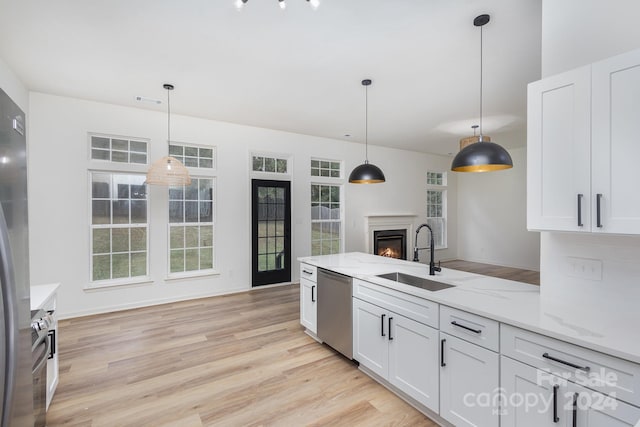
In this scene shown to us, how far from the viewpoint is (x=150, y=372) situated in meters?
2.78

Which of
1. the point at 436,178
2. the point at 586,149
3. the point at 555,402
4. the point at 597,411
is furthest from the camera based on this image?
the point at 436,178

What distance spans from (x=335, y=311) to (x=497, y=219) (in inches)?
266

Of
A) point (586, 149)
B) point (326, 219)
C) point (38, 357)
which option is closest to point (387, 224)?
point (326, 219)

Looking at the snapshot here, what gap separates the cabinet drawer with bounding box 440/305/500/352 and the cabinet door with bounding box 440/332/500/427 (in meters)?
0.04

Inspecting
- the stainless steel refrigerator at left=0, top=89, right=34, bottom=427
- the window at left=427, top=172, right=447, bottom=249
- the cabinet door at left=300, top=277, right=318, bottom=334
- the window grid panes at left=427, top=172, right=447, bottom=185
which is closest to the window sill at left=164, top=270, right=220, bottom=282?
the cabinet door at left=300, top=277, right=318, bottom=334

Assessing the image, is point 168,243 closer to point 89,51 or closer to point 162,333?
point 162,333

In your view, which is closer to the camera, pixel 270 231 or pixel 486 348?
pixel 486 348

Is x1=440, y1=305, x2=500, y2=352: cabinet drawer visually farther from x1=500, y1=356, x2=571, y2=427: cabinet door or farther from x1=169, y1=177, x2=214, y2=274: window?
x1=169, y1=177, x2=214, y2=274: window

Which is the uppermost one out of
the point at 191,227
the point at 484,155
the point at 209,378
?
the point at 484,155

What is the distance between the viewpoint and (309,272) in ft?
11.3

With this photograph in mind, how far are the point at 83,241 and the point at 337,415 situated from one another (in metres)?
4.16

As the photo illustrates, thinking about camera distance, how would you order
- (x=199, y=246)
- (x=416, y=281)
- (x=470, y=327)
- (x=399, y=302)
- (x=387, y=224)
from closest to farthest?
(x=470, y=327) → (x=399, y=302) → (x=416, y=281) → (x=199, y=246) → (x=387, y=224)

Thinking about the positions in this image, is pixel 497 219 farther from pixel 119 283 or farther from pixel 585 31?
pixel 119 283

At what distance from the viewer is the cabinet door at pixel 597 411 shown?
4.05 feet
